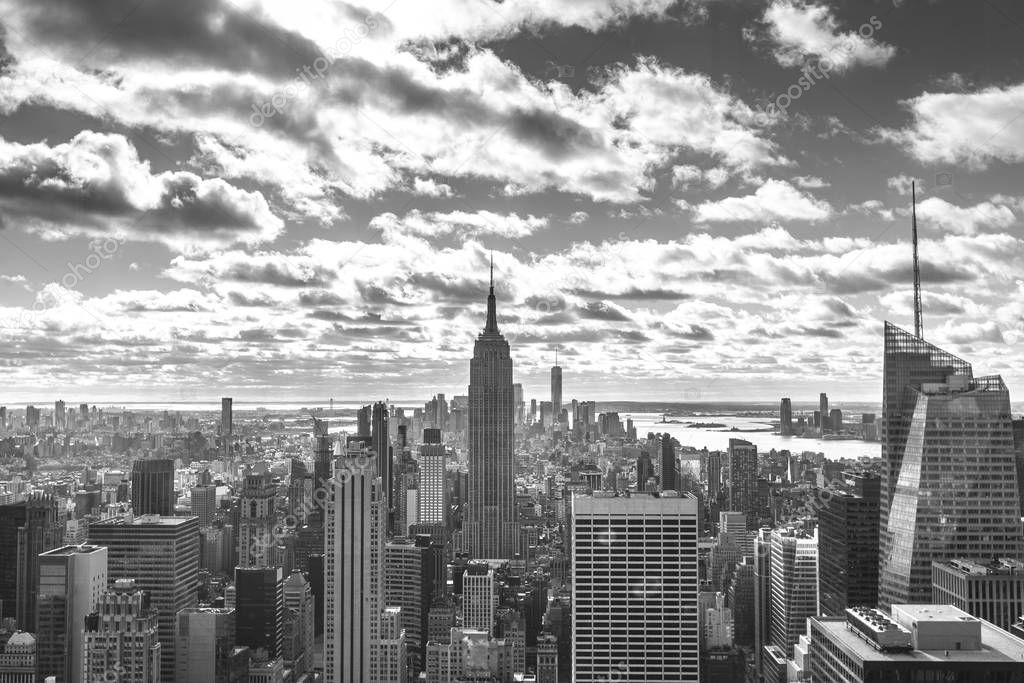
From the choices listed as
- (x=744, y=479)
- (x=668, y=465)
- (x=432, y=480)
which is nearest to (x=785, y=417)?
(x=744, y=479)

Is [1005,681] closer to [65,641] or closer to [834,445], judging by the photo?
[834,445]

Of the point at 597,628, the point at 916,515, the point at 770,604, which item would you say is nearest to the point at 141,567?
the point at 597,628

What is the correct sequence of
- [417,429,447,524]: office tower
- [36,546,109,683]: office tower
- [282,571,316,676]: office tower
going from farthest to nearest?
[417,429,447,524]: office tower < [282,571,316,676]: office tower < [36,546,109,683]: office tower

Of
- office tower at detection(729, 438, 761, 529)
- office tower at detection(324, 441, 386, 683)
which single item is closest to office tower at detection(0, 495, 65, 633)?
office tower at detection(324, 441, 386, 683)

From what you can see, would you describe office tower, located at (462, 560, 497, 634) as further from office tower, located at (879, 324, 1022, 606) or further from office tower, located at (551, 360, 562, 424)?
office tower, located at (879, 324, 1022, 606)

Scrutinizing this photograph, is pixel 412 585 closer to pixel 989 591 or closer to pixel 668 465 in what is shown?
pixel 668 465
